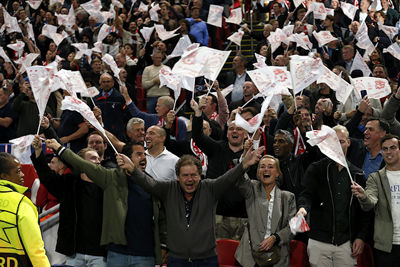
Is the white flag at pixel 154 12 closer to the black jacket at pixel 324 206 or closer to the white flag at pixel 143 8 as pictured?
the white flag at pixel 143 8

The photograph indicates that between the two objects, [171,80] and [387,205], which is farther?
[171,80]

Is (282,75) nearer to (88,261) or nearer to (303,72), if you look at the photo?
(303,72)

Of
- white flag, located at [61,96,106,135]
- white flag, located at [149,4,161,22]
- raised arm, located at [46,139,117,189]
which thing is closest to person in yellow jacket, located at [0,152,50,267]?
raised arm, located at [46,139,117,189]

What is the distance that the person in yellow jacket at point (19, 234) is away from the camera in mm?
5008

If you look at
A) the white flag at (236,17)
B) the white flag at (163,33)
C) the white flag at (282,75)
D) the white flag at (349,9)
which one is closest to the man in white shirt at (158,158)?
the white flag at (282,75)

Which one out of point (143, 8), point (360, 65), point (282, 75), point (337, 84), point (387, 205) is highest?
point (282, 75)

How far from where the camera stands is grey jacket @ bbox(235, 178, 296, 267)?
6473 millimetres

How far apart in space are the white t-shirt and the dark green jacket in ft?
6.91

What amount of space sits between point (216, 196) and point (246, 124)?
28.7 inches

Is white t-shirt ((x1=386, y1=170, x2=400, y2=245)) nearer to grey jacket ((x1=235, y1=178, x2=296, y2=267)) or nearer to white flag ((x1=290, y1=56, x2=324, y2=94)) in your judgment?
grey jacket ((x1=235, y1=178, x2=296, y2=267))

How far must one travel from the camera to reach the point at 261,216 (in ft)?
21.4

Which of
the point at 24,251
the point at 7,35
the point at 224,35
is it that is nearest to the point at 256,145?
the point at 24,251

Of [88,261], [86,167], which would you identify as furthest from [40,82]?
[88,261]

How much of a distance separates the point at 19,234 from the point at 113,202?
130 centimetres
